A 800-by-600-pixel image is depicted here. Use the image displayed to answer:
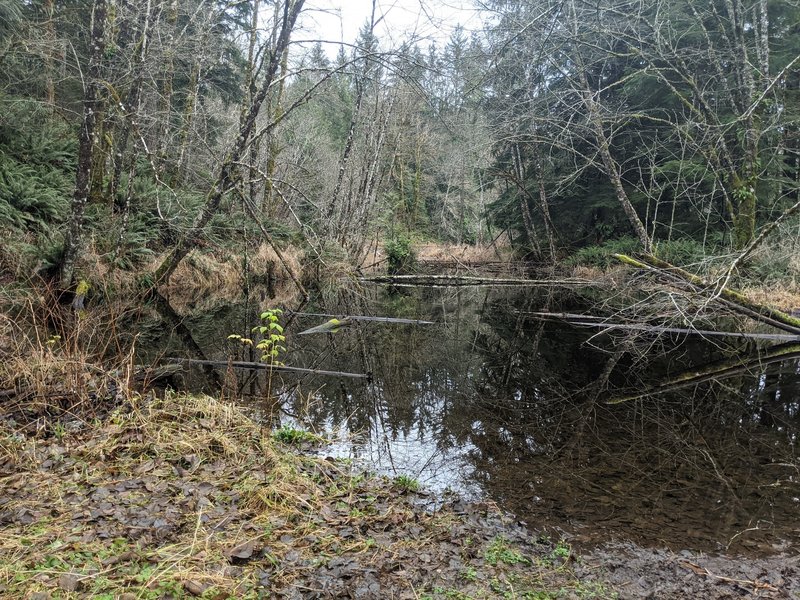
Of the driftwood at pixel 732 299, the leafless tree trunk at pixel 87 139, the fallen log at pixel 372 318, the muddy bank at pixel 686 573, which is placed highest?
the leafless tree trunk at pixel 87 139

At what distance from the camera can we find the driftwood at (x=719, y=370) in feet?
24.6

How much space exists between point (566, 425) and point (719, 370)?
445 cm

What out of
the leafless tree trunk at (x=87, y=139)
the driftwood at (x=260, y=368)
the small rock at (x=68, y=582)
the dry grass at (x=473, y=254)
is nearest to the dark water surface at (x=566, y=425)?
the driftwood at (x=260, y=368)

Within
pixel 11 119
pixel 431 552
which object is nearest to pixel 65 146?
pixel 11 119

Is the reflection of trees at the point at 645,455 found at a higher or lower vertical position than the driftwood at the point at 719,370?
lower

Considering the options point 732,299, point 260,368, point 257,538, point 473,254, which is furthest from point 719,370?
point 473,254

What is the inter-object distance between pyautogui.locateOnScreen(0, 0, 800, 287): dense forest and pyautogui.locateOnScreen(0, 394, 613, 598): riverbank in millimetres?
5083

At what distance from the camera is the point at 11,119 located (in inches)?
519

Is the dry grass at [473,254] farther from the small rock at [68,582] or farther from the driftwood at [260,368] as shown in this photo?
the small rock at [68,582]

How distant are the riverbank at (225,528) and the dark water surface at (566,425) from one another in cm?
63

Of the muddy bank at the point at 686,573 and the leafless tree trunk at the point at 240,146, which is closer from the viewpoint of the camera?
the muddy bank at the point at 686,573

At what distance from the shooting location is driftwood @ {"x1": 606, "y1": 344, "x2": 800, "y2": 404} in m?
7.51

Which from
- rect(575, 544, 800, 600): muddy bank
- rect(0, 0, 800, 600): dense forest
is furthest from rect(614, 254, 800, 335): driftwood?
rect(575, 544, 800, 600): muddy bank

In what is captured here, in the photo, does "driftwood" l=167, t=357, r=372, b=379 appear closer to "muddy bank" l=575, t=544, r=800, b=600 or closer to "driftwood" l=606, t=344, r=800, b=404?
"driftwood" l=606, t=344, r=800, b=404
